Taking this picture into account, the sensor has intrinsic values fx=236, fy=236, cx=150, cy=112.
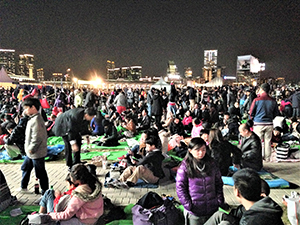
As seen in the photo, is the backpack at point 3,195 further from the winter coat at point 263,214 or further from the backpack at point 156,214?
the winter coat at point 263,214

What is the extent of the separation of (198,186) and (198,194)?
0.32ft

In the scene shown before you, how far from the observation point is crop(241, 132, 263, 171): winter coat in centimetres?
529

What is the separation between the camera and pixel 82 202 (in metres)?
2.84

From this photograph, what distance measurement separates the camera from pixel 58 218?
284 centimetres

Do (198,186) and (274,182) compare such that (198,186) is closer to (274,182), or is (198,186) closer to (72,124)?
(274,182)

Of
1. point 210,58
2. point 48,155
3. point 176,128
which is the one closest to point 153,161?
point 48,155

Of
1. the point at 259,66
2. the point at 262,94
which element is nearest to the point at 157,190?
the point at 262,94

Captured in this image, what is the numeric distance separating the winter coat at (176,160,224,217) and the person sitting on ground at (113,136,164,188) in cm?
207

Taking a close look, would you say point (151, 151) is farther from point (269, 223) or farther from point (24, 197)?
point (269, 223)

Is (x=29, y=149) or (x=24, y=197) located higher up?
(x=29, y=149)

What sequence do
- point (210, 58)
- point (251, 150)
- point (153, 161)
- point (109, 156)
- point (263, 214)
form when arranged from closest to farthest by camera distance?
1. point (263, 214)
2. point (153, 161)
3. point (251, 150)
4. point (109, 156)
5. point (210, 58)

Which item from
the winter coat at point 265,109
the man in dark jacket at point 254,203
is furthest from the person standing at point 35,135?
the winter coat at point 265,109

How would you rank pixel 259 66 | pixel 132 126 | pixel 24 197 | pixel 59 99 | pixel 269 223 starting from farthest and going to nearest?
pixel 259 66
pixel 59 99
pixel 132 126
pixel 24 197
pixel 269 223

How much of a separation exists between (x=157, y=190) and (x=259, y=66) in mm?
80237
